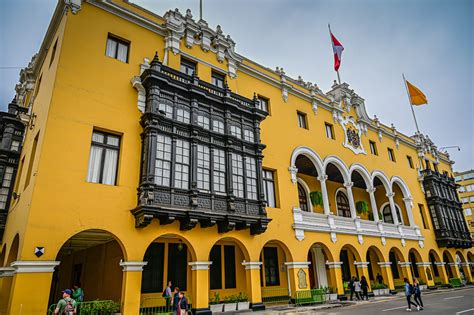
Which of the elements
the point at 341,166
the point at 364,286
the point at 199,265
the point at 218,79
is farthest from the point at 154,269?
the point at 341,166

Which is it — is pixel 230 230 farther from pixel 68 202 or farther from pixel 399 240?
pixel 399 240

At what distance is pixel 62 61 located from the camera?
13258 mm

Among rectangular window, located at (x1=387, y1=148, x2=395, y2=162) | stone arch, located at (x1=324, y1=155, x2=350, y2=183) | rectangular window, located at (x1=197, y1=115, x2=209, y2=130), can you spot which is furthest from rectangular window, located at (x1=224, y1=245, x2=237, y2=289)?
rectangular window, located at (x1=387, y1=148, x2=395, y2=162)

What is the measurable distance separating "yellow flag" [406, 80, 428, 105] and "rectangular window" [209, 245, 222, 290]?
26.5 m

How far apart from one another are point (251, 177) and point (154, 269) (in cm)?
697

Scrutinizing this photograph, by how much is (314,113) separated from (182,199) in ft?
47.6

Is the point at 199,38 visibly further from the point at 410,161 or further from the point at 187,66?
the point at 410,161

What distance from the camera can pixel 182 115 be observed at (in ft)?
50.5

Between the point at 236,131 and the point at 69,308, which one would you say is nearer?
the point at 69,308

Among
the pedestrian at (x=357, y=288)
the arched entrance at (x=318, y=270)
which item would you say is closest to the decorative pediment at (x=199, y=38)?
the arched entrance at (x=318, y=270)

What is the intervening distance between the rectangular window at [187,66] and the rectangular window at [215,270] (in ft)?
34.2

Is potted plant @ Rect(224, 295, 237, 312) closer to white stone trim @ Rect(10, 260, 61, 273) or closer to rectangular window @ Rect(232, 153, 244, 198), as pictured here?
rectangular window @ Rect(232, 153, 244, 198)

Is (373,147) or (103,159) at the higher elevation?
(373,147)

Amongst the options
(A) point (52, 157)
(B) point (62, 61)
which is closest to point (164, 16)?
(B) point (62, 61)
